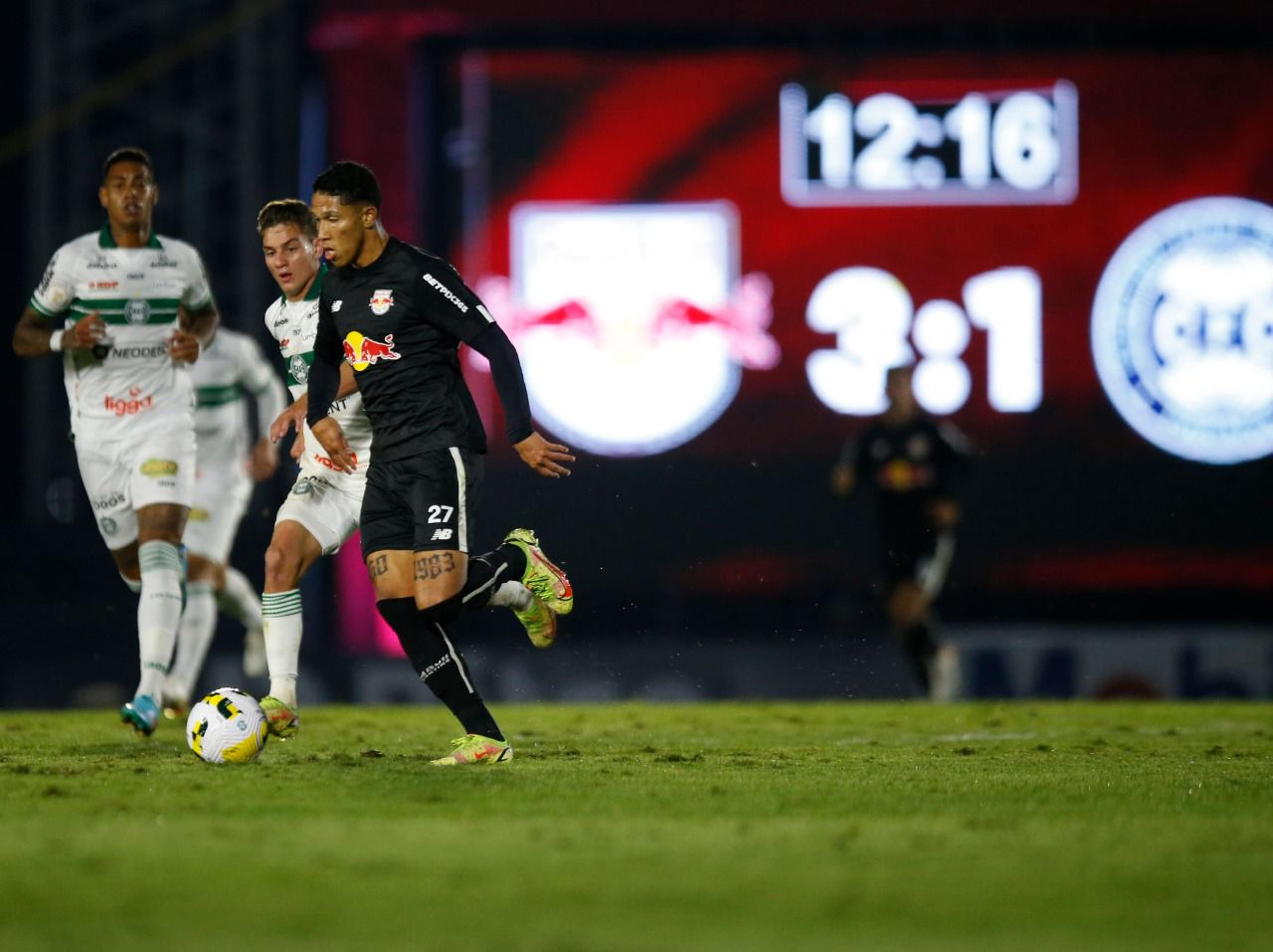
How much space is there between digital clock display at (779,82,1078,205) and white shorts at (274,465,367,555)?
22.9ft

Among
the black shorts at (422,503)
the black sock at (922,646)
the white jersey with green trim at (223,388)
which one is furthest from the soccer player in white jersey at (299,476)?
the black sock at (922,646)

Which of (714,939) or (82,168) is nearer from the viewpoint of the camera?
(714,939)

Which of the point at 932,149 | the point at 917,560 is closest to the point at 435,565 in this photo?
the point at 917,560

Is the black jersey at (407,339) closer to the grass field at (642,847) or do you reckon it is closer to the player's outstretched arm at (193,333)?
the grass field at (642,847)

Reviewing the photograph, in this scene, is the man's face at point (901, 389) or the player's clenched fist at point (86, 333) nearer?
the player's clenched fist at point (86, 333)

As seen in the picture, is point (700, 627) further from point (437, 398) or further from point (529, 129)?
point (437, 398)

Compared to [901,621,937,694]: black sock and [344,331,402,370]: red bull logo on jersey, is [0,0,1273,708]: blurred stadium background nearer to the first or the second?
[901,621,937,694]: black sock

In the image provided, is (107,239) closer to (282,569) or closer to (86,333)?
(86,333)

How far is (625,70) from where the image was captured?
15.0 metres

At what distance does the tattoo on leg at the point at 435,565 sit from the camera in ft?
24.1

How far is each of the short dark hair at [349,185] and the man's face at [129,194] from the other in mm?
1810

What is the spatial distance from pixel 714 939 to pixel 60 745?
17.1 feet

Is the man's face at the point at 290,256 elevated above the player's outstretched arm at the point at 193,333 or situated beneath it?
elevated above

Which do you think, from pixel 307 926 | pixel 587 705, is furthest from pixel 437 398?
pixel 587 705
